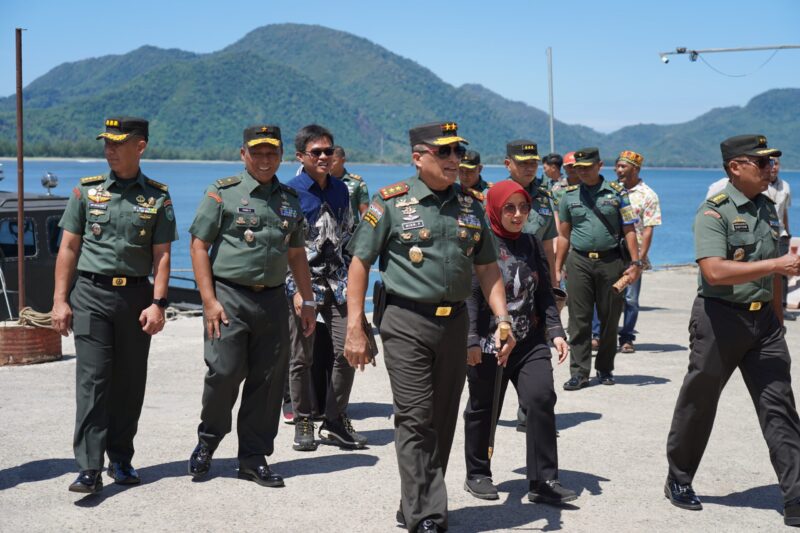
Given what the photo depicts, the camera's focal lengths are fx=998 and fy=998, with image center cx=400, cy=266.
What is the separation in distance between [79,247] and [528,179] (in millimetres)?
3782

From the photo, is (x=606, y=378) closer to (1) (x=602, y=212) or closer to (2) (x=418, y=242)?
(1) (x=602, y=212)

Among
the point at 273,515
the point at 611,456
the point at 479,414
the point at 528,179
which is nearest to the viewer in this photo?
the point at 273,515

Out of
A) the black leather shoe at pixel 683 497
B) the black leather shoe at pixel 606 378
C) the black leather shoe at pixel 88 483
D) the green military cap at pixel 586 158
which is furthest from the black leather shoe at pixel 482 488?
the green military cap at pixel 586 158

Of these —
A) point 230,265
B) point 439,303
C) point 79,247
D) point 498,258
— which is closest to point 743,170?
point 498,258

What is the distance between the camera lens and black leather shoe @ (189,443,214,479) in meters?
6.35

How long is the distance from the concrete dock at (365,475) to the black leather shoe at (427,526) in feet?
1.08

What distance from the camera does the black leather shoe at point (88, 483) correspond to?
19.2ft

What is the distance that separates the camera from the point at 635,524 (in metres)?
5.61

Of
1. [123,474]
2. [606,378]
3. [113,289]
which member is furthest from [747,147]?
[606,378]

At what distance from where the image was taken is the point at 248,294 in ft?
20.3

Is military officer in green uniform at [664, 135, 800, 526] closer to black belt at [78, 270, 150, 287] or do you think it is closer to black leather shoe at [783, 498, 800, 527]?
black leather shoe at [783, 498, 800, 527]

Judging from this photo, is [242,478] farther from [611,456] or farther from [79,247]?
[611,456]

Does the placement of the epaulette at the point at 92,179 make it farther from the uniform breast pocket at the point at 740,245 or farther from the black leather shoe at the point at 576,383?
the black leather shoe at the point at 576,383

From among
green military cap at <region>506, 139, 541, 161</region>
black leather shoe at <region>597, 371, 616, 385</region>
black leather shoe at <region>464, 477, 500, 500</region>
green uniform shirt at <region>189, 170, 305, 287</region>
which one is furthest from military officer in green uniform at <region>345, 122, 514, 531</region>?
black leather shoe at <region>597, 371, 616, 385</region>
